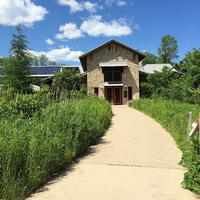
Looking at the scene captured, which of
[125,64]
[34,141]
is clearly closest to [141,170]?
[34,141]

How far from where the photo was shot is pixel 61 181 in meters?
3.17

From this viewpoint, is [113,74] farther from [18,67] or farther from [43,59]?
[43,59]

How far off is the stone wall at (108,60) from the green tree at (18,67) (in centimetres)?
936

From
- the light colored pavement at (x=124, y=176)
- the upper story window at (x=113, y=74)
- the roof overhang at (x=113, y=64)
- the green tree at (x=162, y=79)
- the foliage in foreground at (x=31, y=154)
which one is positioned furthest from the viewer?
the upper story window at (x=113, y=74)

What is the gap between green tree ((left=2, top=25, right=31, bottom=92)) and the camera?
1508cm

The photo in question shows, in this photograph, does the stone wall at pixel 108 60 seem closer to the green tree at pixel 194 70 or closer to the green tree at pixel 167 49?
the green tree at pixel 194 70

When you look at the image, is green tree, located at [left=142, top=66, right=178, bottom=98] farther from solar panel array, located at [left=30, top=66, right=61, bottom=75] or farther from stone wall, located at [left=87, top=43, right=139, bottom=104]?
solar panel array, located at [left=30, top=66, right=61, bottom=75]

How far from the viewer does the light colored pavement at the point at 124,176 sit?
2.70m

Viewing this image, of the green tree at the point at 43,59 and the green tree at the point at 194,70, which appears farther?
the green tree at the point at 43,59

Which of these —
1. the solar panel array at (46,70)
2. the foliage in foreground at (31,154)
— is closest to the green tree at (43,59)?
the solar panel array at (46,70)

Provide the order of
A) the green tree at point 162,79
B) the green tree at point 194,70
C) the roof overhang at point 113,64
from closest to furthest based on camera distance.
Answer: the green tree at point 194,70
the green tree at point 162,79
the roof overhang at point 113,64

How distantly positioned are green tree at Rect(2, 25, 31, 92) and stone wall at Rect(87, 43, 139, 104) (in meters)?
9.36

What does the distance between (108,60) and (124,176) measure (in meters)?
21.8

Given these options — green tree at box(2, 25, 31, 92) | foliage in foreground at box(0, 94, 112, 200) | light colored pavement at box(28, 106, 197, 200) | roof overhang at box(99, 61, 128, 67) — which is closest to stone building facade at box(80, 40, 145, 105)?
roof overhang at box(99, 61, 128, 67)
